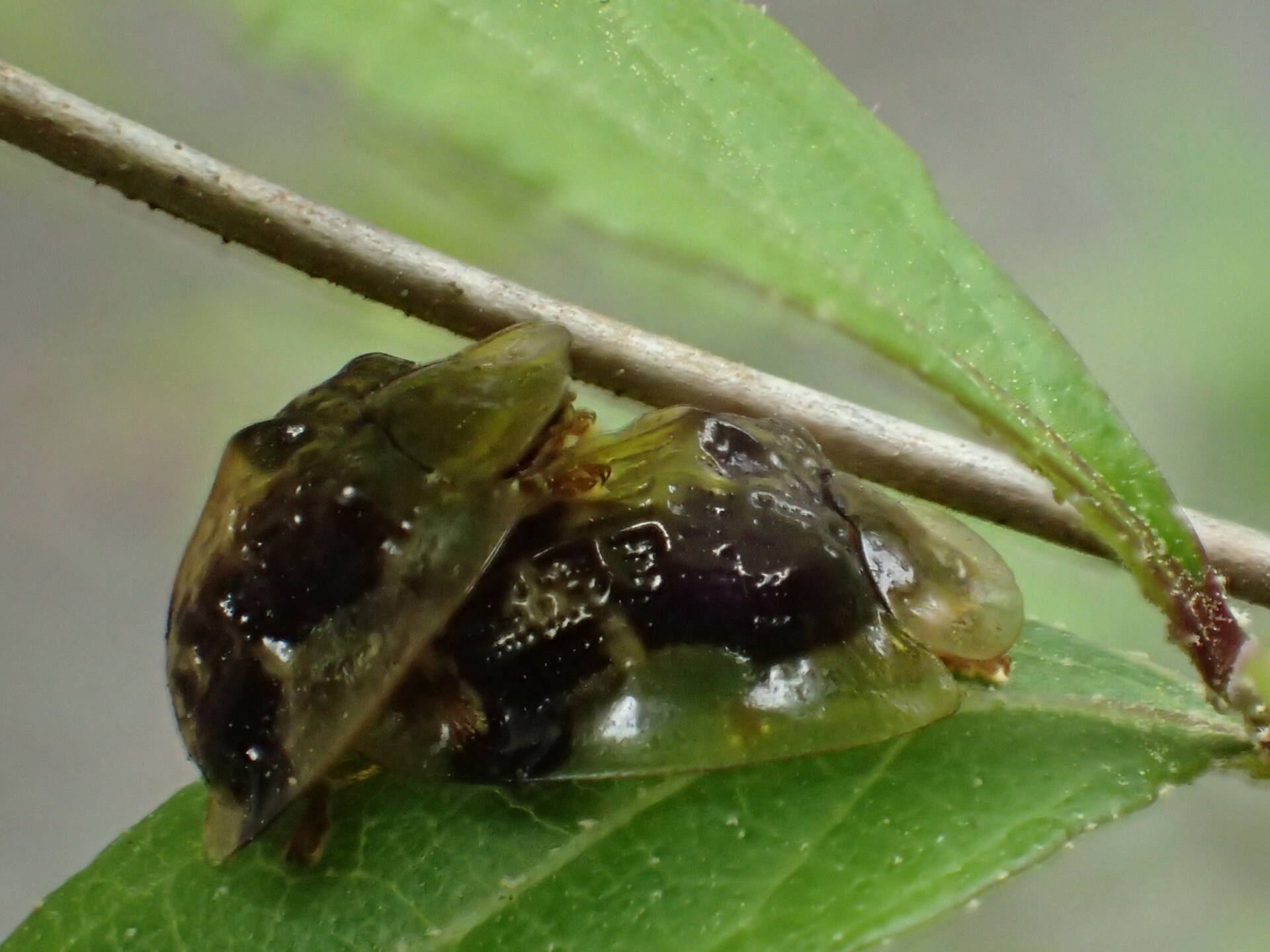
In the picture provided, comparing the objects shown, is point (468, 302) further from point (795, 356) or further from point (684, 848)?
point (795, 356)

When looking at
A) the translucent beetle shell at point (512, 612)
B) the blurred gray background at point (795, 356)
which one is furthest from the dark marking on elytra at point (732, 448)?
the blurred gray background at point (795, 356)

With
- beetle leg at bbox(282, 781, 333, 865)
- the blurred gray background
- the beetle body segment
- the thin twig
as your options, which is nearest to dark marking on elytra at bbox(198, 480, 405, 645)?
the beetle body segment

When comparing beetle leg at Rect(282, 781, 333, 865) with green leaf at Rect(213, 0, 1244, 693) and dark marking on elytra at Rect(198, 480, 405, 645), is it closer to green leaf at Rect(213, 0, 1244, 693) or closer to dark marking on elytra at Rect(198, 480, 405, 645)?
dark marking on elytra at Rect(198, 480, 405, 645)

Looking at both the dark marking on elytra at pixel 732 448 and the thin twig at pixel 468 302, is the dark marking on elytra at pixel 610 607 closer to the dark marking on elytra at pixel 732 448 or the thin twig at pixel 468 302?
the dark marking on elytra at pixel 732 448

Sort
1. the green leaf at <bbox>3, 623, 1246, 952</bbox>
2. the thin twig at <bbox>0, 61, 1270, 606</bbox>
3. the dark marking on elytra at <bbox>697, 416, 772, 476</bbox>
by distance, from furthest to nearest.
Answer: the thin twig at <bbox>0, 61, 1270, 606</bbox>, the dark marking on elytra at <bbox>697, 416, 772, 476</bbox>, the green leaf at <bbox>3, 623, 1246, 952</bbox>

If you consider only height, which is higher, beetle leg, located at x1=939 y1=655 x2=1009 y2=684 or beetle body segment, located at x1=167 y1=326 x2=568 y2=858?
beetle leg, located at x1=939 y1=655 x2=1009 y2=684

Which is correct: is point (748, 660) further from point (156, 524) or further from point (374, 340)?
point (156, 524)

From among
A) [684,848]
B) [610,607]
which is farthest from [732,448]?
[684,848]
